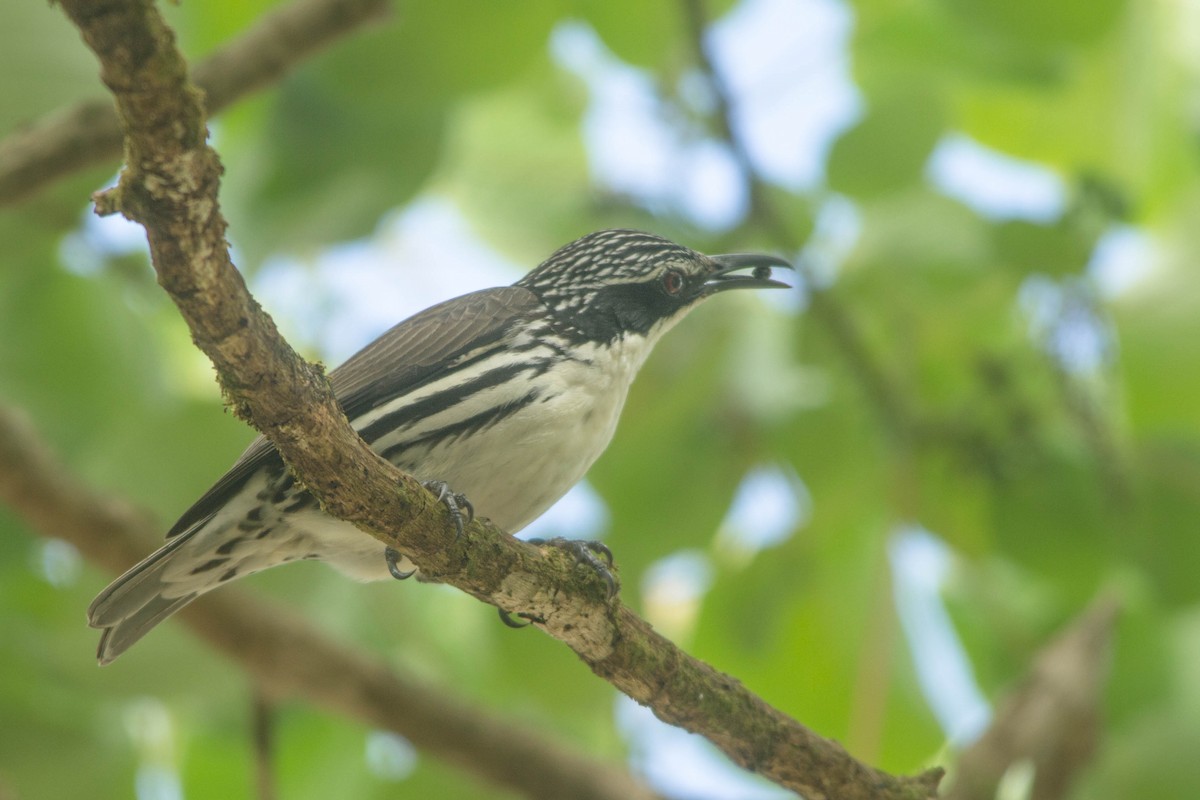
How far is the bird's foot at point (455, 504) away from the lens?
2840mm

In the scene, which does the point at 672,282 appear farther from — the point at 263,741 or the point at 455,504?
the point at 263,741

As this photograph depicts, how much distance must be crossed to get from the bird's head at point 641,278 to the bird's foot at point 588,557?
1.29 metres

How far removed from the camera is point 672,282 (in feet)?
15.3

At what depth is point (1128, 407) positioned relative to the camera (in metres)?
5.65

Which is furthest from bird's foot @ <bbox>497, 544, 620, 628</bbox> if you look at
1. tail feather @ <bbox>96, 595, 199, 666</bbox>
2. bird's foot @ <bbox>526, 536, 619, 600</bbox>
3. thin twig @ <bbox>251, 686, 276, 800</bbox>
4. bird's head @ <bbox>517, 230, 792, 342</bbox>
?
thin twig @ <bbox>251, 686, 276, 800</bbox>

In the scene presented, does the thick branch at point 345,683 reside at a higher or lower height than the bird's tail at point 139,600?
lower

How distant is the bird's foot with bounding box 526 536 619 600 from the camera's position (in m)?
3.16

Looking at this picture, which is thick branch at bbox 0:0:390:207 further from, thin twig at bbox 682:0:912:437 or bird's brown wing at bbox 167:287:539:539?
thin twig at bbox 682:0:912:437

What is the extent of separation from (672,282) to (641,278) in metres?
0.12

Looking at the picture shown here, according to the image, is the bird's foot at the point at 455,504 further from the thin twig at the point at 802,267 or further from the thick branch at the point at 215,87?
the thin twig at the point at 802,267

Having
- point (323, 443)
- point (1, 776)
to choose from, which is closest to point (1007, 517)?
point (323, 443)

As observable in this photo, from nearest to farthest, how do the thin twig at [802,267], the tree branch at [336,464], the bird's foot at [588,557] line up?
1. the tree branch at [336,464]
2. the bird's foot at [588,557]
3. the thin twig at [802,267]

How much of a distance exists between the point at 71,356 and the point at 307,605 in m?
1.37

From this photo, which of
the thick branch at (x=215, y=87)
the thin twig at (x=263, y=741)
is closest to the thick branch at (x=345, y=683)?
the thin twig at (x=263, y=741)
